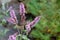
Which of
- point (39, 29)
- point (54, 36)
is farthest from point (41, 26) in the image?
point (54, 36)

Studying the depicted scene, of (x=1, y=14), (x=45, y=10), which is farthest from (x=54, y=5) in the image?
(x=1, y=14)

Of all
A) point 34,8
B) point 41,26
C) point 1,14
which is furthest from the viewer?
point 34,8

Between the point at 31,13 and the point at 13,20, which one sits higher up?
the point at 13,20

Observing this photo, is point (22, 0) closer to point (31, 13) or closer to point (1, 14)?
point (31, 13)

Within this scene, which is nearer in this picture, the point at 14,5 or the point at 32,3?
the point at 32,3

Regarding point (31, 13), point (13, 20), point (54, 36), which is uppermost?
point (13, 20)

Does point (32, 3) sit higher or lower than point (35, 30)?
higher

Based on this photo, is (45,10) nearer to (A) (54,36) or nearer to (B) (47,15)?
(B) (47,15)

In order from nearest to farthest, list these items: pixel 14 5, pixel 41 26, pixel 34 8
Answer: pixel 41 26, pixel 34 8, pixel 14 5

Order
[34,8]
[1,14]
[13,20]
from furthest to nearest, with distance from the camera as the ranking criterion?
[34,8] → [1,14] → [13,20]
